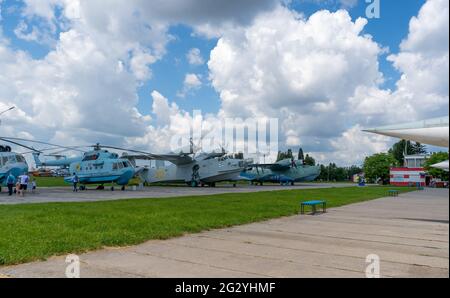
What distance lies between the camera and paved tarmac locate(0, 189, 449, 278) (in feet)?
18.9

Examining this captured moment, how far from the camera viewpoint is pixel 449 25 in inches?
96.3

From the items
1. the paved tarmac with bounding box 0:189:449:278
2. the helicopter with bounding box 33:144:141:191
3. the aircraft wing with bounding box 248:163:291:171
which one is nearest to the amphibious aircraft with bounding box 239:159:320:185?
the aircraft wing with bounding box 248:163:291:171

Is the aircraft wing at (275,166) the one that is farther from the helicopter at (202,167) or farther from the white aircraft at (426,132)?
the white aircraft at (426,132)

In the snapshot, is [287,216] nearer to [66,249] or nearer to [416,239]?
[416,239]

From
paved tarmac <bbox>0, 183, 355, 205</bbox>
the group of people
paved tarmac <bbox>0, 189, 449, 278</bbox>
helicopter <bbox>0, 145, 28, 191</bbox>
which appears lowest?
paved tarmac <bbox>0, 183, 355, 205</bbox>

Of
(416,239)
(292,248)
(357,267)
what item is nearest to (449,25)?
(357,267)

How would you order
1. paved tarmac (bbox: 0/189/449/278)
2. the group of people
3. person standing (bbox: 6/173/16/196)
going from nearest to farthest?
paved tarmac (bbox: 0/189/449/278) → the group of people → person standing (bbox: 6/173/16/196)

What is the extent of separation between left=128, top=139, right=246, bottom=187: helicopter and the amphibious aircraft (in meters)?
12.2

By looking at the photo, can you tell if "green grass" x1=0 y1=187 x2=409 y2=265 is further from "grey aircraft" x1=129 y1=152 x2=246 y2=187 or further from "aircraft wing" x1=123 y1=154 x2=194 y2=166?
"grey aircraft" x1=129 y1=152 x2=246 y2=187

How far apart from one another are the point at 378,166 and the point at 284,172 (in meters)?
28.8

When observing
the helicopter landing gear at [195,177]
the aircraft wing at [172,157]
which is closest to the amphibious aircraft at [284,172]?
the helicopter landing gear at [195,177]

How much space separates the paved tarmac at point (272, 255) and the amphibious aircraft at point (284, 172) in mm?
46605

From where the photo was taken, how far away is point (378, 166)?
77.1 metres

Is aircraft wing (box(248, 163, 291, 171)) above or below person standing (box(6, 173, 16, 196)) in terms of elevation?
above
